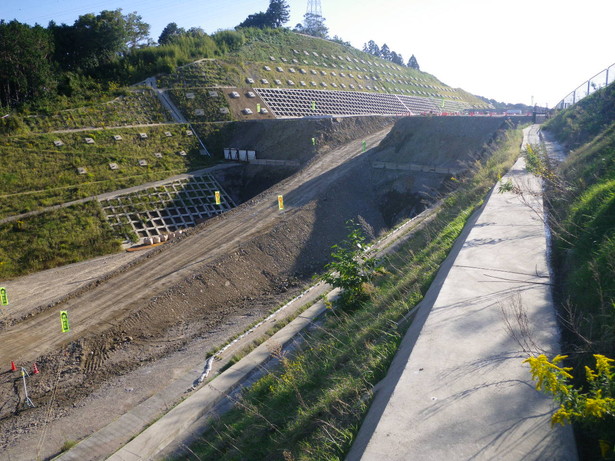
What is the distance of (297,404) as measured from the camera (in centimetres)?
643

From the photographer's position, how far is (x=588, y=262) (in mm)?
5559

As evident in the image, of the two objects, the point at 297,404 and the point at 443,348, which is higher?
the point at 443,348

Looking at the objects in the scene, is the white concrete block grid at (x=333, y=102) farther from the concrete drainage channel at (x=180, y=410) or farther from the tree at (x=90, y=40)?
the concrete drainage channel at (x=180, y=410)

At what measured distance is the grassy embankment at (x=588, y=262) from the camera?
171 inches

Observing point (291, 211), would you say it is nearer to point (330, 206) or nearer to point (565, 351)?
point (330, 206)

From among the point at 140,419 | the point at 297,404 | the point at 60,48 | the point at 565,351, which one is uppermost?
the point at 60,48

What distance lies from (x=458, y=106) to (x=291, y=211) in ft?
191

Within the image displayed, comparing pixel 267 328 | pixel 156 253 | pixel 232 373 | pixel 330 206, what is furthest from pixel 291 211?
pixel 232 373

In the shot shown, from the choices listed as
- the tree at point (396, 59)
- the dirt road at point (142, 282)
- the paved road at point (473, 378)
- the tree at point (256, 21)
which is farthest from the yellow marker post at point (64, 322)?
the tree at point (396, 59)

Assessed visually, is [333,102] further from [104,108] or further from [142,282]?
[142,282]

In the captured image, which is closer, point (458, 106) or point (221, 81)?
point (221, 81)

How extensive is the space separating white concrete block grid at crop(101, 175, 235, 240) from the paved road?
74.2ft

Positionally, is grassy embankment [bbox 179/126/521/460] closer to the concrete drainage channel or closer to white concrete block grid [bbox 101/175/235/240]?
the concrete drainage channel

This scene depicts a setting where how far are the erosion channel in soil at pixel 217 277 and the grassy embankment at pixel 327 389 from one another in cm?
369
